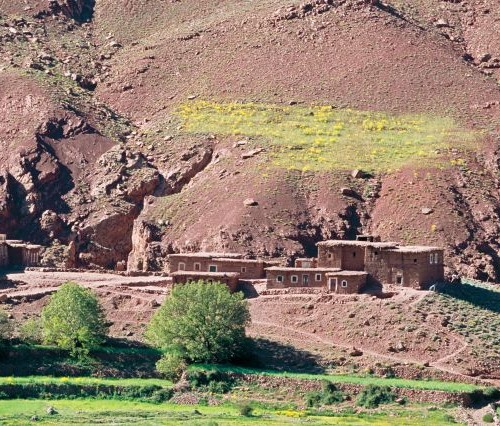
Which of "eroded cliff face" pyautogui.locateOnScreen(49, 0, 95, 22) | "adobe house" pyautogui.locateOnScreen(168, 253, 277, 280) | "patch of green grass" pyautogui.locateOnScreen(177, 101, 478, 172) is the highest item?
"eroded cliff face" pyautogui.locateOnScreen(49, 0, 95, 22)

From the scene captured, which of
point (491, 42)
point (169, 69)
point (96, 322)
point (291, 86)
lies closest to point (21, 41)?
point (169, 69)

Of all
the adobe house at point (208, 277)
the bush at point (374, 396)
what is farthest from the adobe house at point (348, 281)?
the bush at point (374, 396)

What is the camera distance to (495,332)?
100m

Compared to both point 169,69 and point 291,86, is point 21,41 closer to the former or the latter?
point 169,69

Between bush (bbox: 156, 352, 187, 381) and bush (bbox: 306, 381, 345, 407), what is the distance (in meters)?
6.97

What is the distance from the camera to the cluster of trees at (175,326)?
98.8 meters

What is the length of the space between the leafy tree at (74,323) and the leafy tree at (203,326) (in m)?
2.95

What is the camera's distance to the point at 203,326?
98.9m

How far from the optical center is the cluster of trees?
98750 millimetres

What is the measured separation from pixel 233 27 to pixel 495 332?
54168 millimetres

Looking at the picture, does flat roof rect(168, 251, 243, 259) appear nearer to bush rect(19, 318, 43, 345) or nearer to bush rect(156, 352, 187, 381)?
bush rect(19, 318, 43, 345)

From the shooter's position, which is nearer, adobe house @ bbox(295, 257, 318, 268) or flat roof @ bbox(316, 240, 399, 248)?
flat roof @ bbox(316, 240, 399, 248)

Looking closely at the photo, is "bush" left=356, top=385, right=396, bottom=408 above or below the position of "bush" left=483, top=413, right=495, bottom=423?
above

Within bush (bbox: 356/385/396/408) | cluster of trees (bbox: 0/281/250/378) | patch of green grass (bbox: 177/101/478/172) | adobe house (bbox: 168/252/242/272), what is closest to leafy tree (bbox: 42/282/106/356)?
cluster of trees (bbox: 0/281/250/378)
